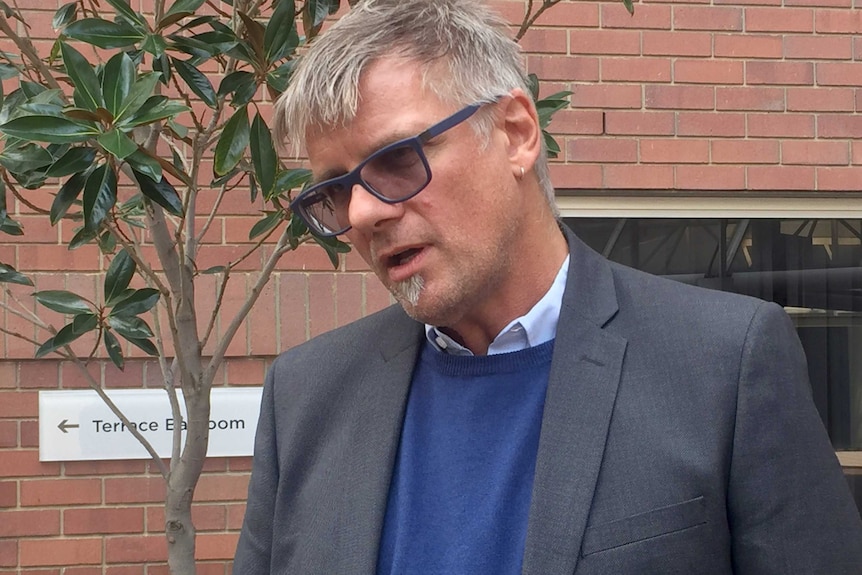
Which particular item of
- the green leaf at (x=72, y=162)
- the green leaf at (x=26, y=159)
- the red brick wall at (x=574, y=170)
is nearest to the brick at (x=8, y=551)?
the red brick wall at (x=574, y=170)

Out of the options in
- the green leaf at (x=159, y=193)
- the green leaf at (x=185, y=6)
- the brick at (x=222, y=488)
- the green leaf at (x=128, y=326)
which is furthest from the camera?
the brick at (x=222, y=488)

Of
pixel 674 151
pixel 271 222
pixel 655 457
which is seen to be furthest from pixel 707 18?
pixel 655 457

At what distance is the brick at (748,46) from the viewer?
381 centimetres

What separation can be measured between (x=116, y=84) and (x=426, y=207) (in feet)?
1.90

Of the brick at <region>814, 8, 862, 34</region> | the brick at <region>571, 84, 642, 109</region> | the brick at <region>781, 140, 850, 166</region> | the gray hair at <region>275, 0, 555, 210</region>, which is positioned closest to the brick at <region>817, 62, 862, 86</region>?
the brick at <region>814, 8, 862, 34</region>

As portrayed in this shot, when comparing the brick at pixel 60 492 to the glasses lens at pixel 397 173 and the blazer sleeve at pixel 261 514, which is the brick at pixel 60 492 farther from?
the glasses lens at pixel 397 173

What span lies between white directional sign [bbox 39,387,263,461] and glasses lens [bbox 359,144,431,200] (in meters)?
2.15

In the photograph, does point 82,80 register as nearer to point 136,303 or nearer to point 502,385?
point 136,303

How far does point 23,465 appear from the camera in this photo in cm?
340

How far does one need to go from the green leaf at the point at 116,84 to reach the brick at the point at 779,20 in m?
2.86

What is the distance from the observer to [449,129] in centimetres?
149

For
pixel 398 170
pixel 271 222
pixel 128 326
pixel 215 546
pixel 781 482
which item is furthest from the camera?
pixel 215 546

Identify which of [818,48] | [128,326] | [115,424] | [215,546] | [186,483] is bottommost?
[215,546]

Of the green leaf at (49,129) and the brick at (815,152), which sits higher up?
the green leaf at (49,129)
